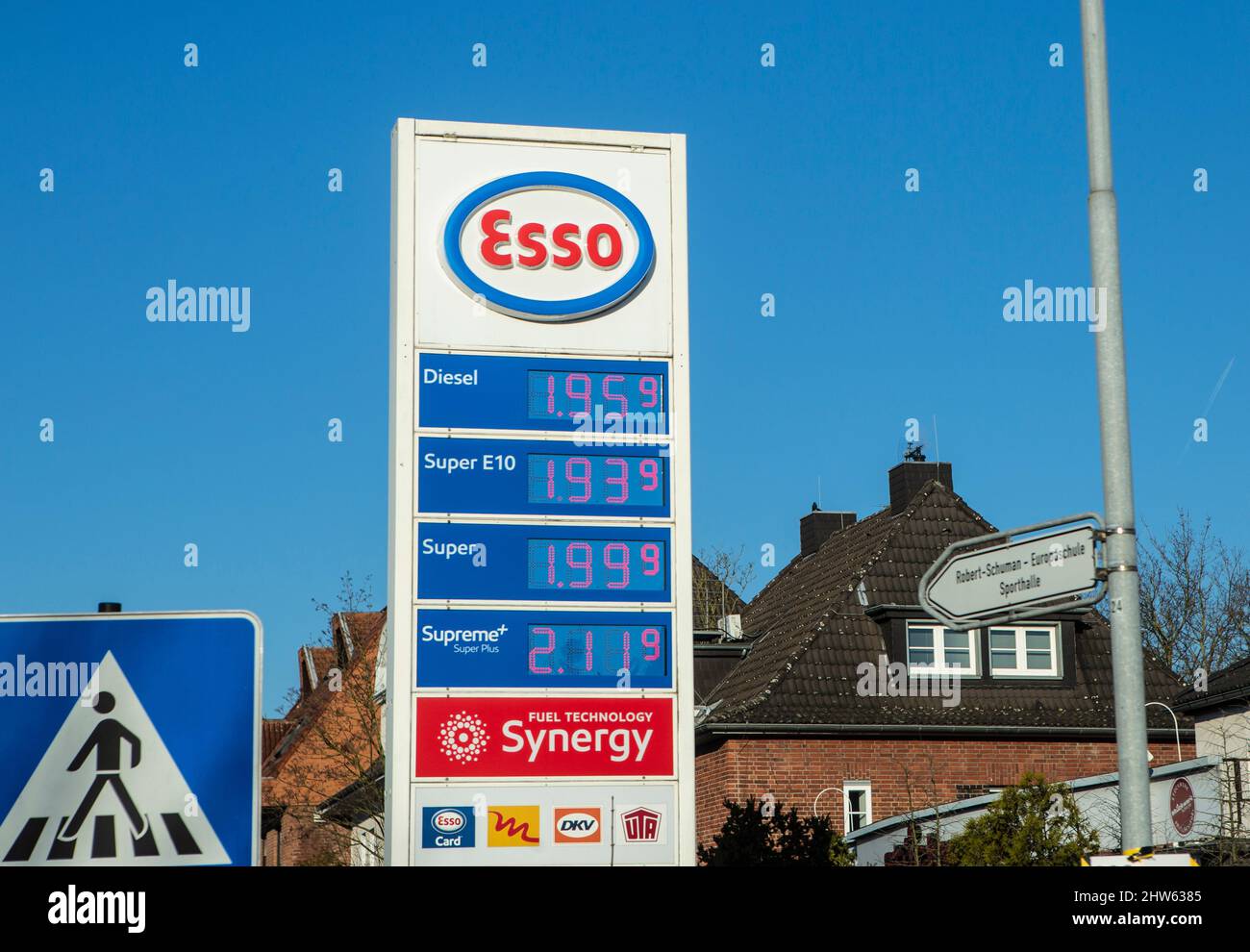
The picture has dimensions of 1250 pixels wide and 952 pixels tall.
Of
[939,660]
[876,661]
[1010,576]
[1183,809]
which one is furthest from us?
[939,660]

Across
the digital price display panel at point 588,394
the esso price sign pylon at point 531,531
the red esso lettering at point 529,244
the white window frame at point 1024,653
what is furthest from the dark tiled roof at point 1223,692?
the red esso lettering at point 529,244

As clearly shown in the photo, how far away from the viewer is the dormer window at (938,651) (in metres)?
32.8

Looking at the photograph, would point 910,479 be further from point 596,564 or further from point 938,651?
point 596,564

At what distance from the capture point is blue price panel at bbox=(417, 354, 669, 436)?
14.1m

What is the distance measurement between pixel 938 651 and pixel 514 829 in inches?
827

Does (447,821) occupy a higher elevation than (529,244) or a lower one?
lower

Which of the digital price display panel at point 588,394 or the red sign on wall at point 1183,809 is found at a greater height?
the digital price display panel at point 588,394

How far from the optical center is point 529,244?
14.6m

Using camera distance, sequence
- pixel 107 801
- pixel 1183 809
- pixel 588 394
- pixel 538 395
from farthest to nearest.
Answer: pixel 1183 809 < pixel 588 394 < pixel 538 395 < pixel 107 801

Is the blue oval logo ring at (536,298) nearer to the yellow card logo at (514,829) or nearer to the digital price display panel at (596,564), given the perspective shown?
the digital price display panel at (596,564)

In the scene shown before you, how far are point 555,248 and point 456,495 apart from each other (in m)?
2.48

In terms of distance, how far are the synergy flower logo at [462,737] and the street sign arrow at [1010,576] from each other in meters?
5.29

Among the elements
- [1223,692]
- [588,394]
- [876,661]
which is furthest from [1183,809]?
[876,661]
